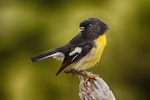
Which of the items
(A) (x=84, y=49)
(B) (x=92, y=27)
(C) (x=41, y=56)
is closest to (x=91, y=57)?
(A) (x=84, y=49)

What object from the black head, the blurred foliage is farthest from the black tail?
the blurred foliage

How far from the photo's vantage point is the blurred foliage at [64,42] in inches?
376

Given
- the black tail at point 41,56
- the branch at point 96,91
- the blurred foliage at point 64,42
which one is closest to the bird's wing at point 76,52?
the black tail at point 41,56

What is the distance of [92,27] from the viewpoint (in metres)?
6.89

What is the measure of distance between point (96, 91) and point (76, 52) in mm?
656

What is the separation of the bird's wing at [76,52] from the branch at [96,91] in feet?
1.45

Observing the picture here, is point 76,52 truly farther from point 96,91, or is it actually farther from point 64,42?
point 64,42

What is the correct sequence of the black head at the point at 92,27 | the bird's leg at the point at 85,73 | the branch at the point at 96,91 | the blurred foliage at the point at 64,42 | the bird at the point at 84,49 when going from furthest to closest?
the blurred foliage at the point at 64,42, the bird at the point at 84,49, the black head at the point at 92,27, the bird's leg at the point at 85,73, the branch at the point at 96,91

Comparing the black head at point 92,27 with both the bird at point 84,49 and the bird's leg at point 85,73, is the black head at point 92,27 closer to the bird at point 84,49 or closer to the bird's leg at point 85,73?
the bird at point 84,49

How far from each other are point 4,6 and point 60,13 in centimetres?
81

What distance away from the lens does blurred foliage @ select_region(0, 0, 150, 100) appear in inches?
376

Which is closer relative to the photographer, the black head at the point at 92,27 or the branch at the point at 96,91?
the branch at the point at 96,91

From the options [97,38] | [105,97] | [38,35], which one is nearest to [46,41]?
[38,35]

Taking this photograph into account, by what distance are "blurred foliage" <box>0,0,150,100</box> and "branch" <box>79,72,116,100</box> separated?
2.96 meters
